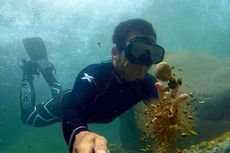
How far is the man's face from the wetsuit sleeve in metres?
0.86

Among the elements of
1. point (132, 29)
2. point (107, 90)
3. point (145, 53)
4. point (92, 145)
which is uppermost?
point (132, 29)

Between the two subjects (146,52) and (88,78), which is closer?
(88,78)

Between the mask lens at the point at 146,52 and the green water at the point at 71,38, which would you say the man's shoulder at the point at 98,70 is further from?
the green water at the point at 71,38

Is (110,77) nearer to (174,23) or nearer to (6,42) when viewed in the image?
(6,42)

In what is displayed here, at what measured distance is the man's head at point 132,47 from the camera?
524cm

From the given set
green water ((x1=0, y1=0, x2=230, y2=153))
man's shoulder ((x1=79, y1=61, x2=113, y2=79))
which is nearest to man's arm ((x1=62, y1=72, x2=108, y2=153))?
man's shoulder ((x1=79, y1=61, x2=113, y2=79))

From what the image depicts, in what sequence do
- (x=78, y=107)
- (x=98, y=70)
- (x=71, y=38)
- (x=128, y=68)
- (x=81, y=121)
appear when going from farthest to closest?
(x=71, y=38) < (x=128, y=68) < (x=98, y=70) < (x=78, y=107) < (x=81, y=121)

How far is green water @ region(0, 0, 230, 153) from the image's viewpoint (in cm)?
1272

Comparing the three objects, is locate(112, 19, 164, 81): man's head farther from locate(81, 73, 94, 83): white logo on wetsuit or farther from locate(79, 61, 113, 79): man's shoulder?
locate(81, 73, 94, 83): white logo on wetsuit

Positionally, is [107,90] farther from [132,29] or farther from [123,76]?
[132,29]

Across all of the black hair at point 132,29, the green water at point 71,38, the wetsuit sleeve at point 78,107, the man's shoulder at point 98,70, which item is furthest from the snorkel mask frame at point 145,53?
the green water at point 71,38

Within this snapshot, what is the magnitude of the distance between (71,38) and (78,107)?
3304cm

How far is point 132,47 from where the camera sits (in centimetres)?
522

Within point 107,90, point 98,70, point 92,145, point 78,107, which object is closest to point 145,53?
point 98,70
